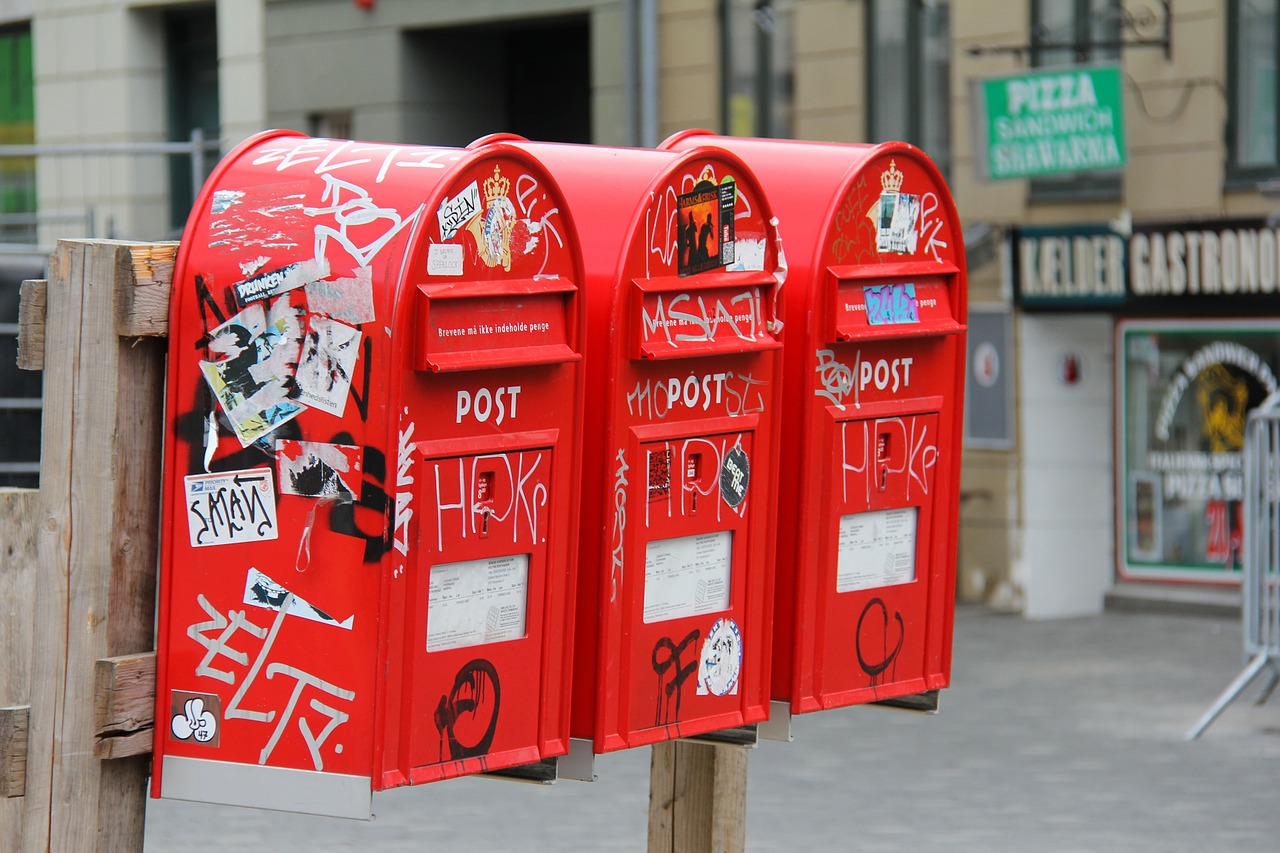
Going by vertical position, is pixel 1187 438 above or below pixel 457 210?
below

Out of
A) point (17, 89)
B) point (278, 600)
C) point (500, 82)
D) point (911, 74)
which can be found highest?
point (17, 89)

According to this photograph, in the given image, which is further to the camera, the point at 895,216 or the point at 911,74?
the point at 911,74

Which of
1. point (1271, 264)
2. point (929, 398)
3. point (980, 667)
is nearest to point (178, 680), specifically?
point (929, 398)

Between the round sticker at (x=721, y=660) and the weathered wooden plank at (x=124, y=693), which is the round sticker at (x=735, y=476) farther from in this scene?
the weathered wooden plank at (x=124, y=693)

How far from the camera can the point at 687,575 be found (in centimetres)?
417

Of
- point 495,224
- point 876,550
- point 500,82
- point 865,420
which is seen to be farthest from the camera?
point 500,82

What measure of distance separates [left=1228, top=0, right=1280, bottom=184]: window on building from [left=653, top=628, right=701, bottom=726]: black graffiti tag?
31.8 feet

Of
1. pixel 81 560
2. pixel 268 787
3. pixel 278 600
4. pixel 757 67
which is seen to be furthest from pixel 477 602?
pixel 757 67

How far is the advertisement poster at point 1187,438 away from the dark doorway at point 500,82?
622 centimetres

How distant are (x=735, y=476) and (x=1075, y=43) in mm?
9890

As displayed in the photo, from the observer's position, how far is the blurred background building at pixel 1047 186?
42.3 feet

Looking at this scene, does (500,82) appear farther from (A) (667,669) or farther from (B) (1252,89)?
(A) (667,669)

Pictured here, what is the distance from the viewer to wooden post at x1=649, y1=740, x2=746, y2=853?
4793 millimetres

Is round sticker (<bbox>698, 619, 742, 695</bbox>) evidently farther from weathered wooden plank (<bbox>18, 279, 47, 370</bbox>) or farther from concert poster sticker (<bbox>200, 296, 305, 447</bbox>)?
weathered wooden plank (<bbox>18, 279, 47, 370</bbox>)
